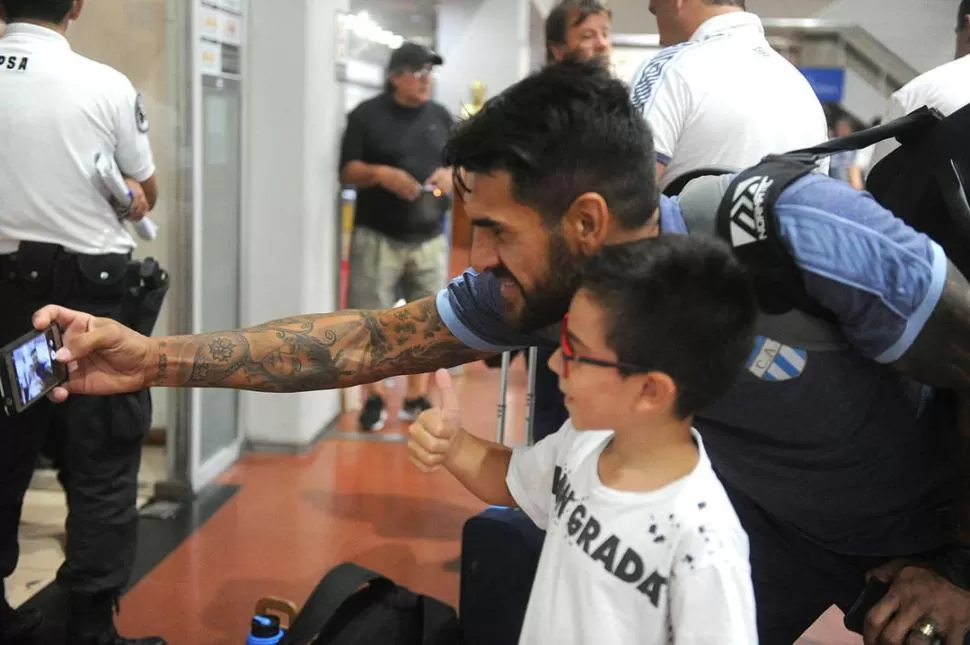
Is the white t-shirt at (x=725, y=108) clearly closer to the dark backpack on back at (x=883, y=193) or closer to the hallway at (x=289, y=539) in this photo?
the dark backpack on back at (x=883, y=193)

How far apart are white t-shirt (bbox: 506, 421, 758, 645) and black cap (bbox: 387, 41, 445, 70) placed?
10.2ft

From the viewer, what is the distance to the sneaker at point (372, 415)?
4.05 meters

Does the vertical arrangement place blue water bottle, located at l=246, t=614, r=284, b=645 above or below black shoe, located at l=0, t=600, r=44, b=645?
above

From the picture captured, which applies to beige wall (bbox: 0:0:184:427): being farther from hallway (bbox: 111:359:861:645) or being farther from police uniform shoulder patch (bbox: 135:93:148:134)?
hallway (bbox: 111:359:861:645)

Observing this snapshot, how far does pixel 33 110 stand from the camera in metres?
2.14

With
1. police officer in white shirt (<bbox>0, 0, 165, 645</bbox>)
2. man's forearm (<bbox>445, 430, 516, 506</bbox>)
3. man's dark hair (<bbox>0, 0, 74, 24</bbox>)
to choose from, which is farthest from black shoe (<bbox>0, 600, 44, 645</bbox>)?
man's forearm (<bbox>445, 430, 516, 506</bbox>)

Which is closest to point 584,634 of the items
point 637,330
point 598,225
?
point 637,330

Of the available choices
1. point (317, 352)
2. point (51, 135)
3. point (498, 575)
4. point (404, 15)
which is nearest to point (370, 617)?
point (498, 575)

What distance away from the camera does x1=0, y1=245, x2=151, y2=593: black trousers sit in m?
2.17

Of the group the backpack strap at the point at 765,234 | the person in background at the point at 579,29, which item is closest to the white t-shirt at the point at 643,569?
the backpack strap at the point at 765,234

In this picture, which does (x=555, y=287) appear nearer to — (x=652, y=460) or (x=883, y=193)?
(x=652, y=460)

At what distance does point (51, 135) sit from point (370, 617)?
1.27 metres

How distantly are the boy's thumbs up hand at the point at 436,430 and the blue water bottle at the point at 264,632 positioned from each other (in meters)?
1.01

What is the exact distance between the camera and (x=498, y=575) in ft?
6.51
